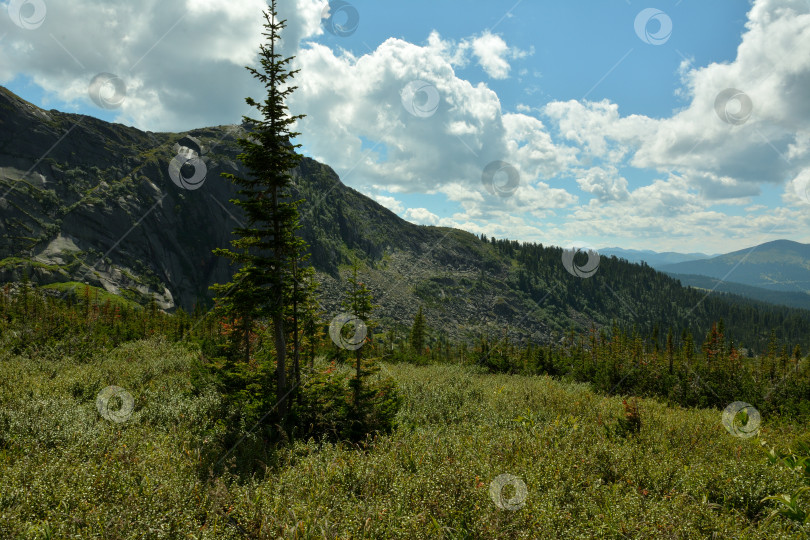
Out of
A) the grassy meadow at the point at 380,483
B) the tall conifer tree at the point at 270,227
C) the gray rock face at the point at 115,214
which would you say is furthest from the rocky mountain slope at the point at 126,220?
the grassy meadow at the point at 380,483

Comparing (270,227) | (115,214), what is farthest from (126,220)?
(270,227)

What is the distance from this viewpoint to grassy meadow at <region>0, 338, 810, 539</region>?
5930mm

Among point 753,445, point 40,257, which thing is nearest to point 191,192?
point 40,257

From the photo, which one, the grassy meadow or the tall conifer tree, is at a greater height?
the tall conifer tree

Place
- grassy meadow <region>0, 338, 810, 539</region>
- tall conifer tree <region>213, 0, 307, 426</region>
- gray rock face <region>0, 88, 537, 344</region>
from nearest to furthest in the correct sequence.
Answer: grassy meadow <region>0, 338, 810, 539</region> → tall conifer tree <region>213, 0, 307, 426</region> → gray rock face <region>0, 88, 537, 344</region>

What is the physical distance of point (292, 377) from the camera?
1348 centimetres

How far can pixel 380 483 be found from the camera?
302 inches

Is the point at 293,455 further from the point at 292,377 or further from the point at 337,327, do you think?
the point at 337,327

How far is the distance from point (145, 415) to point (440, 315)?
577ft

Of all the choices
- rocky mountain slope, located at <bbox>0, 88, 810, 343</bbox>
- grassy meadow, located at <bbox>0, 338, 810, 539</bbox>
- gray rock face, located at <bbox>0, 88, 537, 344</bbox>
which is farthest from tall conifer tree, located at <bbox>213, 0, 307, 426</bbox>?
rocky mountain slope, located at <bbox>0, 88, 810, 343</bbox>

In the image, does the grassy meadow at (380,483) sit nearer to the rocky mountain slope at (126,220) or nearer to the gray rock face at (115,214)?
the gray rock face at (115,214)

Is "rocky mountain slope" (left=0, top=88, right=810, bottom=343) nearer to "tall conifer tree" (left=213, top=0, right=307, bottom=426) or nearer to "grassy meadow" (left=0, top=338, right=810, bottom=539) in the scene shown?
"tall conifer tree" (left=213, top=0, right=307, bottom=426)

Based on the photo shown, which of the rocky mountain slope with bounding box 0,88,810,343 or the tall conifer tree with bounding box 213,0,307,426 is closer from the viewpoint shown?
the tall conifer tree with bounding box 213,0,307,426

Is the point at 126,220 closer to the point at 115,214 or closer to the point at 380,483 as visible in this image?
the point at 115,214
